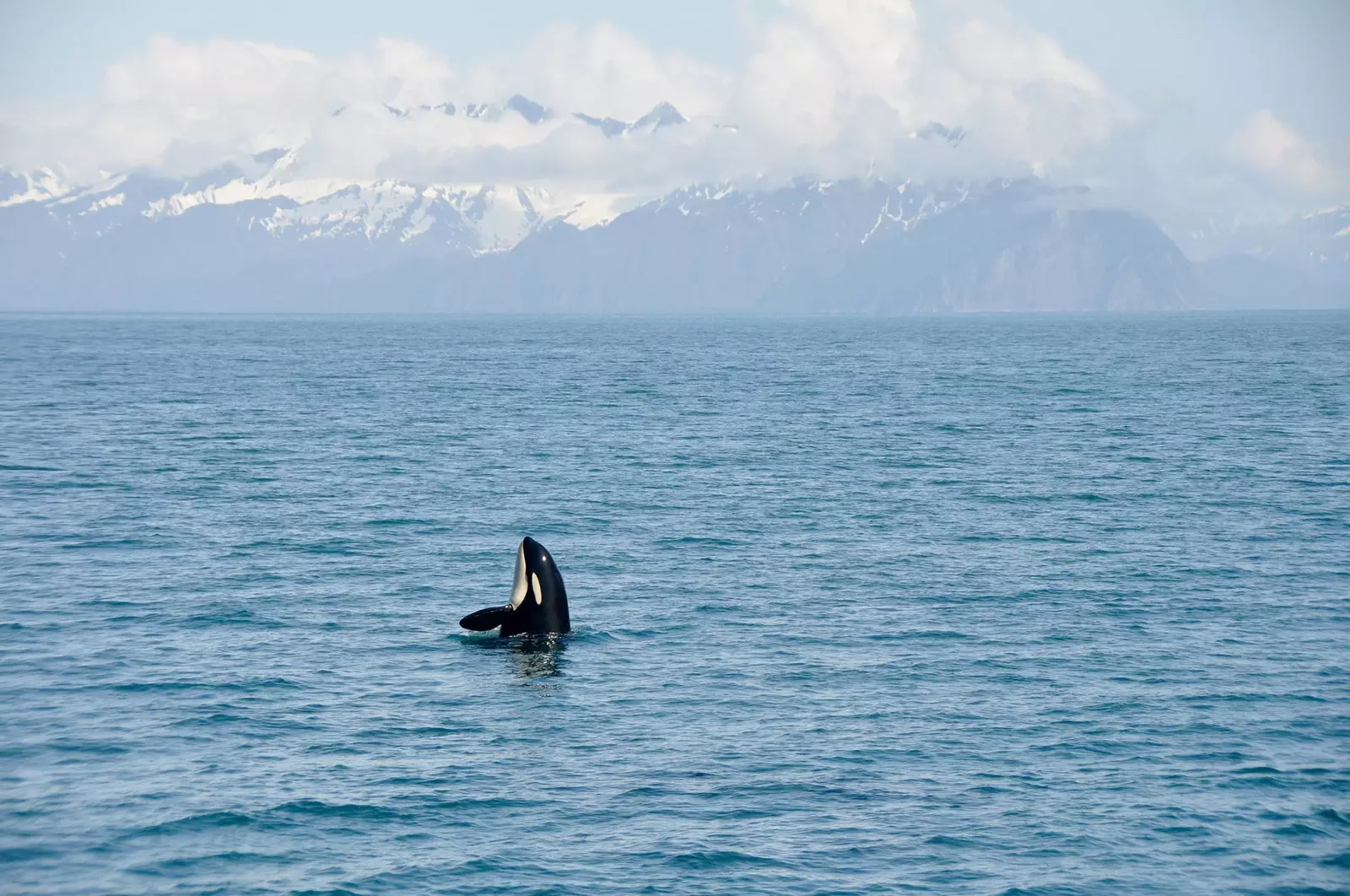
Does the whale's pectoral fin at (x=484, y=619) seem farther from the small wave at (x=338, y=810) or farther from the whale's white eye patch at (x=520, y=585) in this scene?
the small wave at (x=338, y=810)

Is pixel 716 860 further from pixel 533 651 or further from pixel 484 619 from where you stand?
pixel 484 619

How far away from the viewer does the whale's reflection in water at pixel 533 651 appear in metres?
35.1

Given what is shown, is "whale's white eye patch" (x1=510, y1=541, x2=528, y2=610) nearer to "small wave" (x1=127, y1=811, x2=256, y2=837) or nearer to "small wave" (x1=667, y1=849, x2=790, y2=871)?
"small wave" (x1=127, y1=811, x2=256, y2=837)

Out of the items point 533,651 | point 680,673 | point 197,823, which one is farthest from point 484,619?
point 197,823

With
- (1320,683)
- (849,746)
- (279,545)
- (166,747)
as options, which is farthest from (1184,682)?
(279,545)

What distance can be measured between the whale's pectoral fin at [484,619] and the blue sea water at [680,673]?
2.38ft

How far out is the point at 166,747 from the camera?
29391mm

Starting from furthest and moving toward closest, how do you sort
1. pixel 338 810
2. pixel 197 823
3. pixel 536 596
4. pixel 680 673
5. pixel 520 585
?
pixel 520 585
pixel 536 596
pixel 680 673
pixel 338 810
pixel 197 823

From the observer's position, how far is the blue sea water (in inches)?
978

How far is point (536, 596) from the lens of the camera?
123 ft

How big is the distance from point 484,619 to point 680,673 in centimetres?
545

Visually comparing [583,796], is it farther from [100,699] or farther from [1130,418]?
[1130,418]

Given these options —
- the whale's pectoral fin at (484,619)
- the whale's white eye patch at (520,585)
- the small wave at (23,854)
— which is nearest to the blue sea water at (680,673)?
the small wave at (23,854)

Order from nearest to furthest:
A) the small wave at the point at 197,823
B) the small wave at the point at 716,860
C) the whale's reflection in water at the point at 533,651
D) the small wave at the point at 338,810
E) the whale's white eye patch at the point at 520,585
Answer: the small wave at the point at 716,860, the small wave at the point at 197,823, the small wave at the point at 338,810, the whale's reflection in water at the point at 533,651, the whale's white eye patch at the point at 520,585
